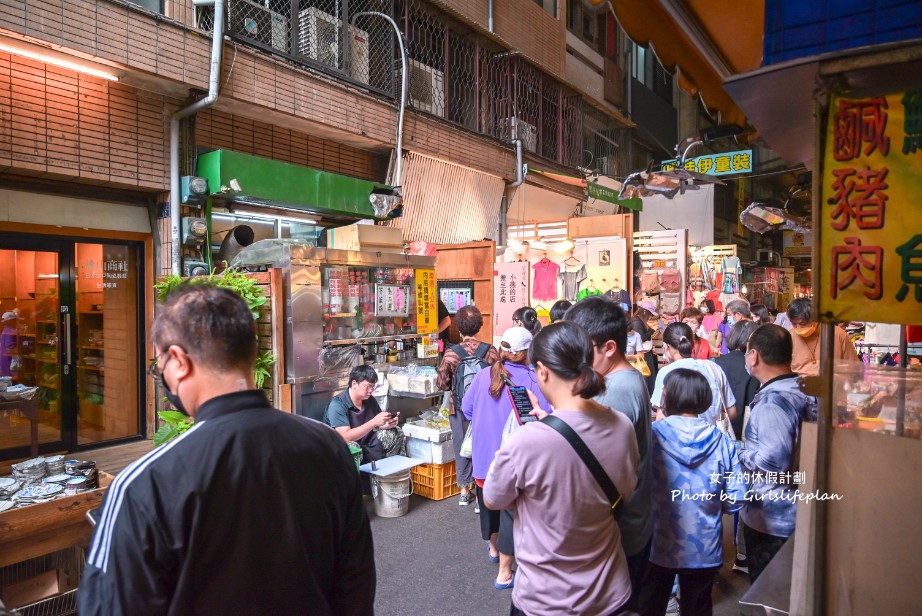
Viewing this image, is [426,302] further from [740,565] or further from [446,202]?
[740,565]

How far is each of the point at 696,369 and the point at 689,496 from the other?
1.47 m

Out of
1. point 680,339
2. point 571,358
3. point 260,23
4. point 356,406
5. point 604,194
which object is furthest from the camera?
point 604,194

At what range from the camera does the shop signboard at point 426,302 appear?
326 inches

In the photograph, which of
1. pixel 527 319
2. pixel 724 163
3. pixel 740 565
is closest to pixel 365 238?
pixel 527 319

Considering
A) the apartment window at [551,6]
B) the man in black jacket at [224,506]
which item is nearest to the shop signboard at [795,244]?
the apartment window at [551,6]

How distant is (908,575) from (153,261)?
25.6ft

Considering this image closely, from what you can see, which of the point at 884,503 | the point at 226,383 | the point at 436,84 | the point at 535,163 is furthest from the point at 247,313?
the point at 535,163

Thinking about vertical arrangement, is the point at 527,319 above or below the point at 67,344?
above

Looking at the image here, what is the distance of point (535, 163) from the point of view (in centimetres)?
1341

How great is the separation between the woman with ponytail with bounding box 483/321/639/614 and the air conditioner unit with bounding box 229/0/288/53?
23.5ft

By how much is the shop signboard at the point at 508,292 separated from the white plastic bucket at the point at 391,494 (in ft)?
15.1

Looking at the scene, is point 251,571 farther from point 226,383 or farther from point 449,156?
point 449,156

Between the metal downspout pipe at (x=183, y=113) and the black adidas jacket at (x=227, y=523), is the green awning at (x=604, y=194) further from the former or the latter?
the black adidas jacket at (x=227, y=523)

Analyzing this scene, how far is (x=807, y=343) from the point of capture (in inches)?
232
